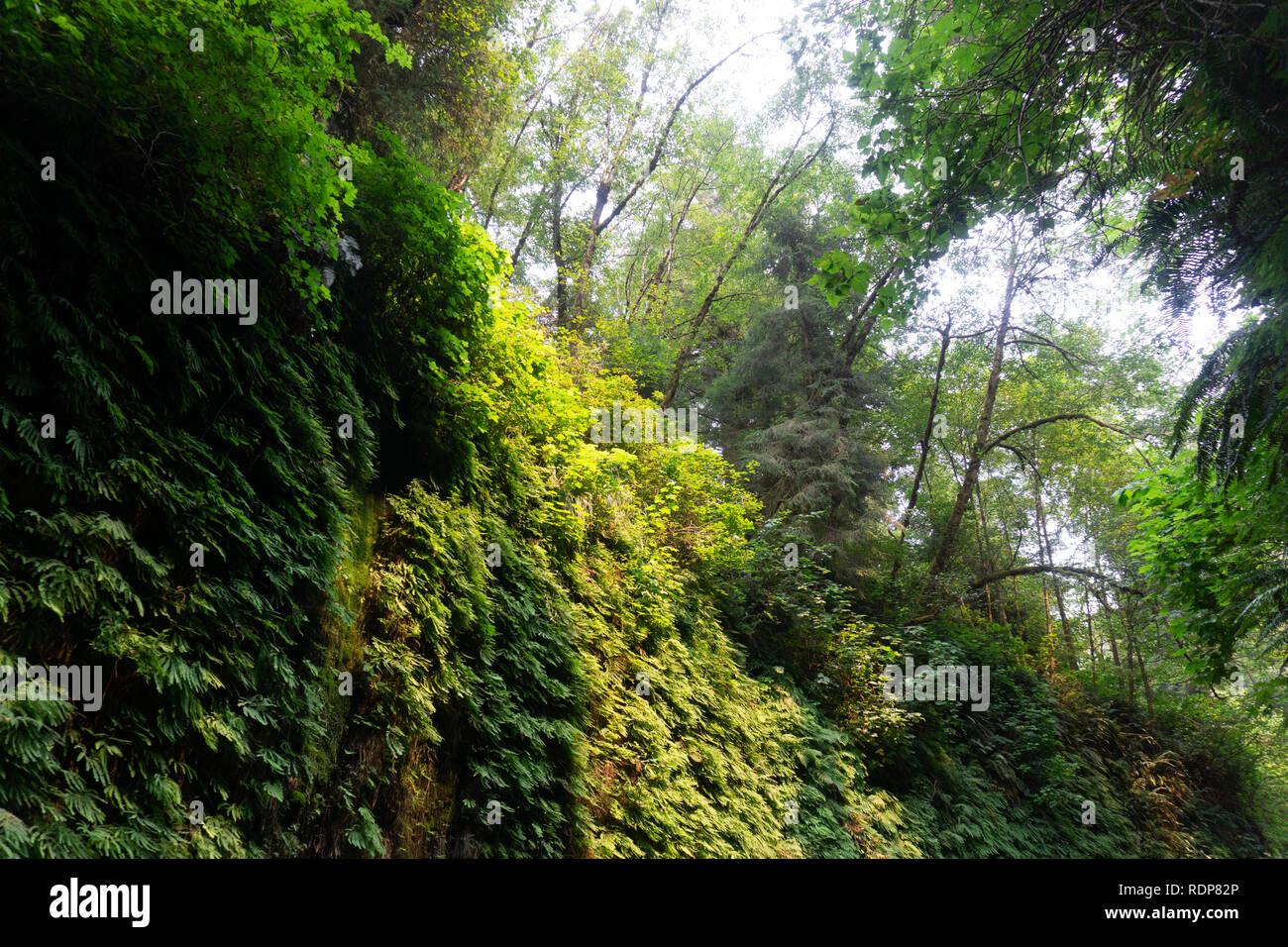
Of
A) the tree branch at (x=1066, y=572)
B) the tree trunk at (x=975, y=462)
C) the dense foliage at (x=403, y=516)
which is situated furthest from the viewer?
the tree trunk at (x=975, y=462)

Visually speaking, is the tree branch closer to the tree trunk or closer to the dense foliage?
the tree trunk

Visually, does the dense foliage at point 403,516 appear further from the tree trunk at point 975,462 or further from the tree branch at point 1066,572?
the tree trunk at point 975,462

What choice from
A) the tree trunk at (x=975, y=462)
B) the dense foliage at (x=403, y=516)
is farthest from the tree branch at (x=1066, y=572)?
the dense foliage at (x=403, y=516)

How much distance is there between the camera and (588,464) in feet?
20.0

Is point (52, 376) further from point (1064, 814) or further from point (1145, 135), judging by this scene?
point (1064, 814)

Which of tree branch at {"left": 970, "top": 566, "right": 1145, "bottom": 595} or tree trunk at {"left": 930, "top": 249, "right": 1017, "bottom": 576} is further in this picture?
tree trunk at {"left": 930, "top": 249, "right": 1017, "bottom": 576}

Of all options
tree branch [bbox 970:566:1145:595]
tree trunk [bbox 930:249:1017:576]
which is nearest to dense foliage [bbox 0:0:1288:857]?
tree branch [bbox 970:566:1145:595]

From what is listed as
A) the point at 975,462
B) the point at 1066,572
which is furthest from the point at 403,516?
the point at 975,462

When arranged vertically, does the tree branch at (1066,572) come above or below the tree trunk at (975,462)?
below

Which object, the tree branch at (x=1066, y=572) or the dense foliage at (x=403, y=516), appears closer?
the dense foliage at (x=403, y=516)

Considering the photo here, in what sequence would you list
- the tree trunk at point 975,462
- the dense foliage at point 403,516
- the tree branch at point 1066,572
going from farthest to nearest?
the tree trunk at point 975,462 → the tree branch at point 1066,572 → the dense foliage at point 403,516

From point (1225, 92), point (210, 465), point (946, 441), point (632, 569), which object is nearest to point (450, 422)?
point (210, 465)

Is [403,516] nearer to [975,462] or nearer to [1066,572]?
[1066,572]

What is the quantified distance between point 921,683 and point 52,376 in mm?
10571
